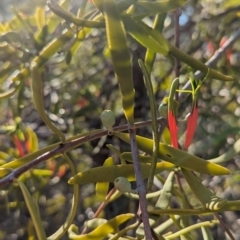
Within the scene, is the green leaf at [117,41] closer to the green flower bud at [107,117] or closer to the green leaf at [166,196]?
the green flower bud at [107,117]

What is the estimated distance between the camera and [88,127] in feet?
6.59

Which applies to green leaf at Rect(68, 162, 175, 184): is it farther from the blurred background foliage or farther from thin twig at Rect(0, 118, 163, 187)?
the blurred background foliage

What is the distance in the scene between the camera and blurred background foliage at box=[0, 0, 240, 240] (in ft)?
3.65

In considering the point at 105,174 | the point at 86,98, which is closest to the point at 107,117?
the point at 105,174

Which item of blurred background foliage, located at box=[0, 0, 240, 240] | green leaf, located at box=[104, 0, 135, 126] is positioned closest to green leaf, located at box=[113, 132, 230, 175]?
green leaf, located at box=[104, 0, 135, 126]

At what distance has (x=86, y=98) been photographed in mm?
1804

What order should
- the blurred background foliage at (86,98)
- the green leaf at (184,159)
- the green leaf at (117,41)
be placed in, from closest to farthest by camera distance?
the green leaf at (117,41) < the green leaf at (184,159) < the blurred background foliage at (86,98)

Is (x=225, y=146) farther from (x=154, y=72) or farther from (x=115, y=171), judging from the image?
(x=115, y=171)

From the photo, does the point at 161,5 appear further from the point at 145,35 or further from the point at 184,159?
the point at 184,159

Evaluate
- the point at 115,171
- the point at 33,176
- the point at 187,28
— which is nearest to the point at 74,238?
the point at 115,171

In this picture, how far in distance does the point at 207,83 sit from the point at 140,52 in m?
0.38

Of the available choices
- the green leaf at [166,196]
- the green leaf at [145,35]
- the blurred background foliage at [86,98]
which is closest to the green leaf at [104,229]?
the green leaf at [166,196]

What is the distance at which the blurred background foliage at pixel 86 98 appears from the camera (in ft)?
3.65

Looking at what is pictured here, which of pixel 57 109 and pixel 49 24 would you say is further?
pixel 57 109
